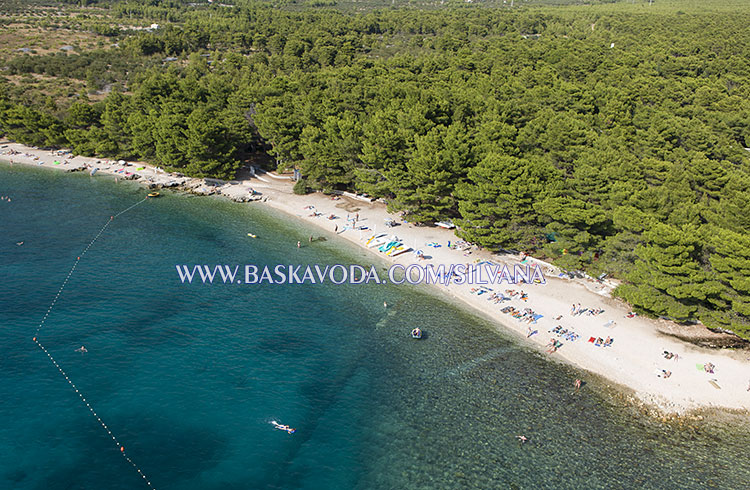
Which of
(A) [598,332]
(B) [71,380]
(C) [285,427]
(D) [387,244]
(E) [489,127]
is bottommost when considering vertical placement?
(B) [71,380]

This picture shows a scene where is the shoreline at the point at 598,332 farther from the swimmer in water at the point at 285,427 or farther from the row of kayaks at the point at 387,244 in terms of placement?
the swimmer in water at the point at 285,427

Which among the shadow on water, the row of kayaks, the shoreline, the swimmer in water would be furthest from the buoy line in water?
the row of kayaks

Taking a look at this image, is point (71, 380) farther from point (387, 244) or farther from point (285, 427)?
point (387, 244)

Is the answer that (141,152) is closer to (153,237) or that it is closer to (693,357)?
(153,237)

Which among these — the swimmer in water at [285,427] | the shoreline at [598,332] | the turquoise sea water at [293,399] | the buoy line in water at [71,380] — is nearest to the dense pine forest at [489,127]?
the shoreline at [598,332]

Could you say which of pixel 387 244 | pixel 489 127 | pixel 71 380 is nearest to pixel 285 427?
pixel 71 380

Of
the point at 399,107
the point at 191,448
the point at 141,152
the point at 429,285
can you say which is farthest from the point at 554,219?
the point at 141,152
